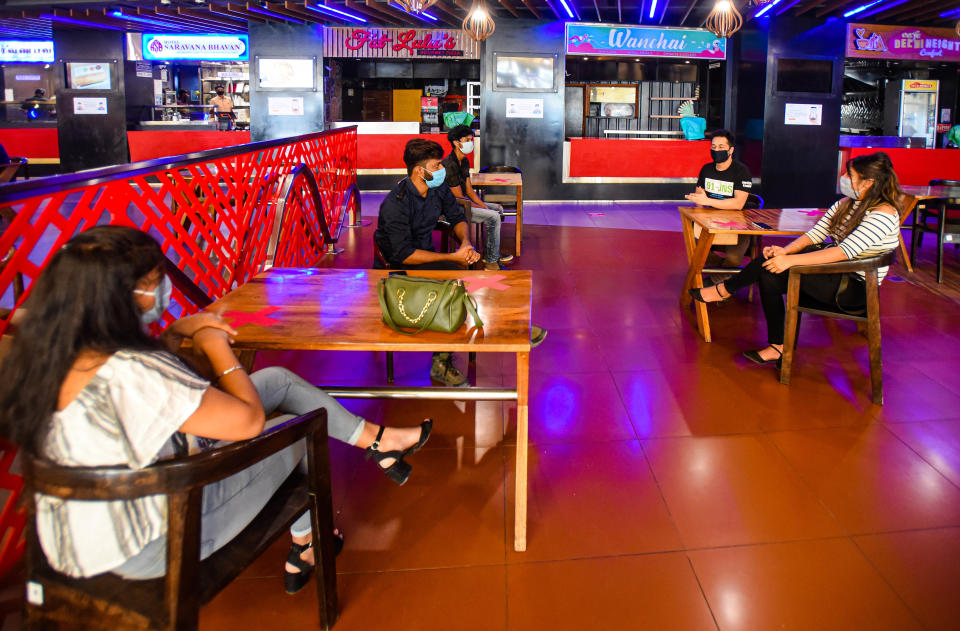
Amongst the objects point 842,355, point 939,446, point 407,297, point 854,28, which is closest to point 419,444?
point 407,297

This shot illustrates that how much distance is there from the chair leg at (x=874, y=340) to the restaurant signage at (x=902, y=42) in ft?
28.4

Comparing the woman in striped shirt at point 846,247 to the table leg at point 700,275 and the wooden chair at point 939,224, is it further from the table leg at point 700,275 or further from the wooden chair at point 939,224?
the wooden chair at point 939,224

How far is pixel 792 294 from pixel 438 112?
→ 32.1ft

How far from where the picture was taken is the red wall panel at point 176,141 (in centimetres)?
1090

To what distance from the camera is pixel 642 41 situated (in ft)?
33.9

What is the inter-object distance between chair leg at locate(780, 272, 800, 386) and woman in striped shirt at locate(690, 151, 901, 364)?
3.3 inches

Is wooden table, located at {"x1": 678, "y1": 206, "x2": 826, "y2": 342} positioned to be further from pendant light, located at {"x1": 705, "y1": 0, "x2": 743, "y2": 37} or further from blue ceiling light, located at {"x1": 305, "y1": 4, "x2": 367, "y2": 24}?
blue ceiling light, located at {"x1": 305, "y1": 4, "x2": 367, "y2": 24}

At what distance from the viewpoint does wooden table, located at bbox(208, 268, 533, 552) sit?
2.03 meters

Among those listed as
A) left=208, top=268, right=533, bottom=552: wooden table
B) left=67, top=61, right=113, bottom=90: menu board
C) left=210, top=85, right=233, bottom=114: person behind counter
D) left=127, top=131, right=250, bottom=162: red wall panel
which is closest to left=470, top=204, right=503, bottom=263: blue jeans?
left=208, top=268, right=533, bottom=552: wooden table

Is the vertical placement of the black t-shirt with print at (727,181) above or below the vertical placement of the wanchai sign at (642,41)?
below

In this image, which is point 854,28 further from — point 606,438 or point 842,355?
point 606,438

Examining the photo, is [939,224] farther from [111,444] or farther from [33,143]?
[33,143]

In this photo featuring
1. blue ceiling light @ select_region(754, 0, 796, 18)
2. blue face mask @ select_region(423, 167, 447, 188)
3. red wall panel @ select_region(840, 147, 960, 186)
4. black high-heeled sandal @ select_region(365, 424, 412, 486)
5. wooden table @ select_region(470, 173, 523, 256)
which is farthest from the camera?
red wall panel @ select_region(840, 147, 960, 186)

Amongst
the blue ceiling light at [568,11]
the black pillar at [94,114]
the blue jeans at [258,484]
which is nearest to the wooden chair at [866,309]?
the blue jeans at [258,484]
